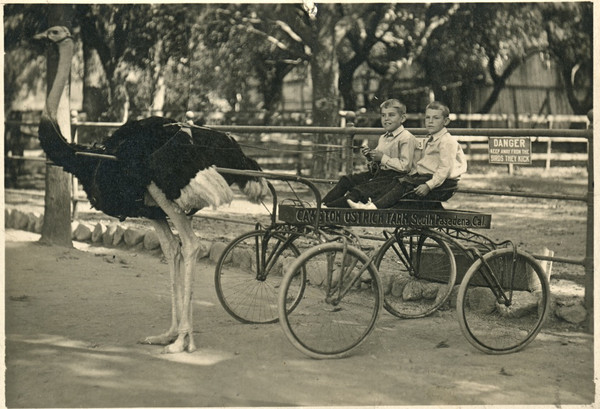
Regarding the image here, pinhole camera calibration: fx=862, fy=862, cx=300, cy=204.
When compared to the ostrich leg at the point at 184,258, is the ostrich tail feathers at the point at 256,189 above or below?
above

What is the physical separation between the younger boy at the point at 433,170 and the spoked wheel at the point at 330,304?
0.45m

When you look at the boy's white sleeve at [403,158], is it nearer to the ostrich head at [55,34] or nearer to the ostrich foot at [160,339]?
the ostrich foot at [160,339]

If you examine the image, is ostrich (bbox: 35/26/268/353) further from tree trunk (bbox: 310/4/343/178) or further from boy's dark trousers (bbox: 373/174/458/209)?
tree trunk (bbox: 310/4/343/178)

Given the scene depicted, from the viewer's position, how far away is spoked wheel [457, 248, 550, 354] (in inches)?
218

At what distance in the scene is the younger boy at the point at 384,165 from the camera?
571 centimetres

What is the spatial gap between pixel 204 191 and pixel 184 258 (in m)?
0.50

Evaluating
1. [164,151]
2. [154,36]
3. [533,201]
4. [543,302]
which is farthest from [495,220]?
[164,151]

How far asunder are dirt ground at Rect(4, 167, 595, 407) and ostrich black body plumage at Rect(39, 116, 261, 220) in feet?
3.11

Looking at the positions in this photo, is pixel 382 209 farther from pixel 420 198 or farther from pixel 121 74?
pixel 121 74

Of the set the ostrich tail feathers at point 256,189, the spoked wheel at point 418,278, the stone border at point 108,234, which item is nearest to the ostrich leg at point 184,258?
the ostrich tail feathers at point 256,189

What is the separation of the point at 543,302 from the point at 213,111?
12.6m

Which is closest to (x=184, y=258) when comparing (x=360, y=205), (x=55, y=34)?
(x=360, y=205)

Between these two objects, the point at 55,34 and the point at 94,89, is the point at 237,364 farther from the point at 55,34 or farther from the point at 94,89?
the point at 94,89

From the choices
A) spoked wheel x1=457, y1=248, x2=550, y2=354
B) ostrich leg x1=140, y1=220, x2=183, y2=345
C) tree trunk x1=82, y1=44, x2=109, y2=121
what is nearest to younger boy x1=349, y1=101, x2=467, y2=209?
spoked wheel x1=457, y1=248, x2=550, y2=354
